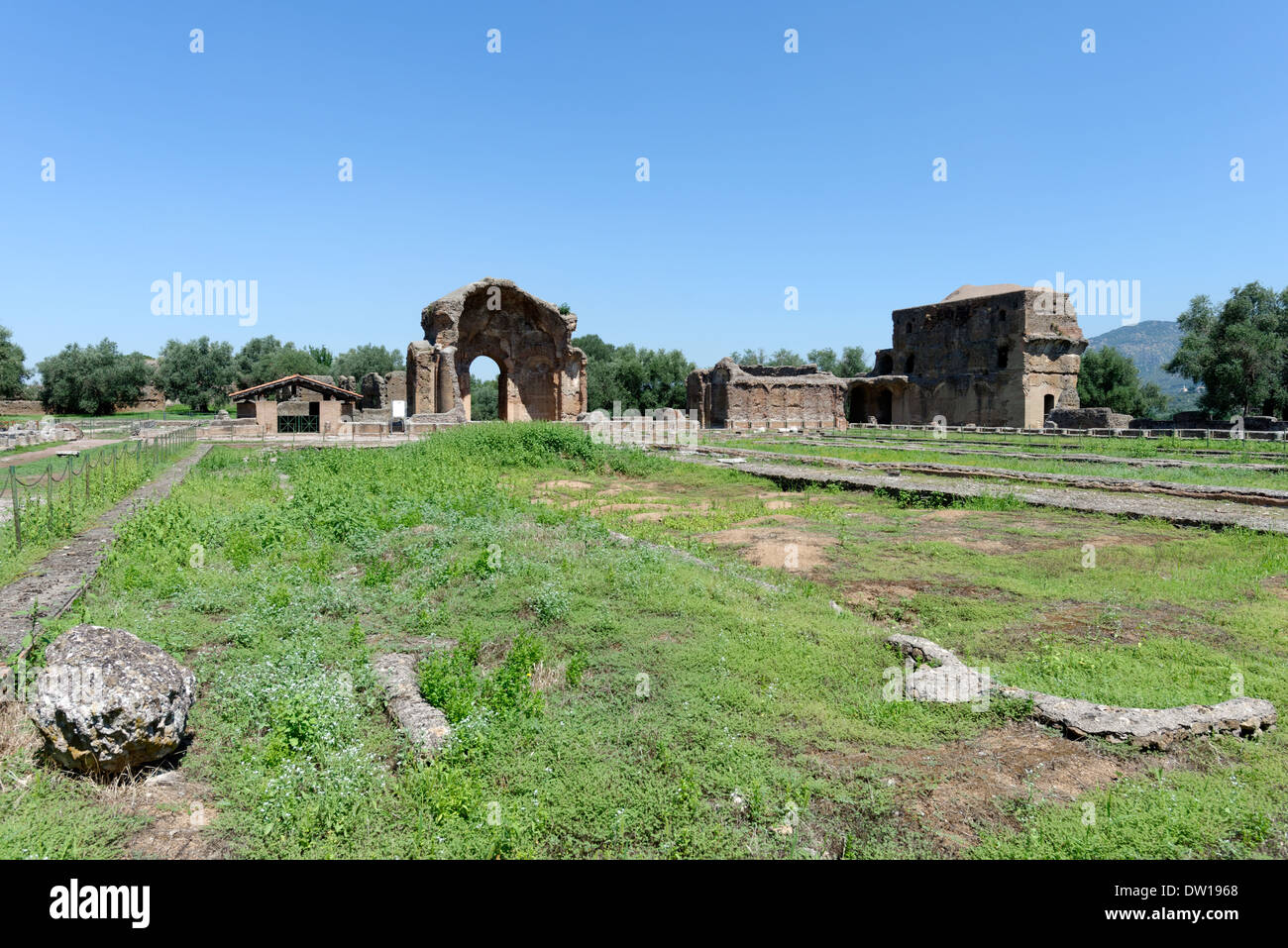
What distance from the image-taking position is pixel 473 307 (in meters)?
36.2

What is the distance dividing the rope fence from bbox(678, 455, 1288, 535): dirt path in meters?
13.5

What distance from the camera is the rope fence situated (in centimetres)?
903

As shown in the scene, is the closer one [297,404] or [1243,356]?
[297,404]

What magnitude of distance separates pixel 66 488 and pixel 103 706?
12.1m

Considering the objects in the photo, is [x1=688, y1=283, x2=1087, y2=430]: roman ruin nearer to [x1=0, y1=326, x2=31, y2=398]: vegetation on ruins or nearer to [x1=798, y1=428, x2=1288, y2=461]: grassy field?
[x1=798, y1=428, x2=1288, y2=461]: grassy field

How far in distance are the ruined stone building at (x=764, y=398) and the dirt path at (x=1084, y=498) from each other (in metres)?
30.8

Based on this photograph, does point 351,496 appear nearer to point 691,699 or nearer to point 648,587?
point 648,587

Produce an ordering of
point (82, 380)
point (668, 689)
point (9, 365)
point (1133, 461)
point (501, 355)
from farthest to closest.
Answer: point (82, 380), point (9, 365), point (501, 355), point (1133, 461), point (668, 689)

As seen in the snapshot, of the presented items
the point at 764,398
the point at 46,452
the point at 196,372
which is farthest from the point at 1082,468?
the point at 196,372

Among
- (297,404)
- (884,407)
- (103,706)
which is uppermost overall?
(884,407)

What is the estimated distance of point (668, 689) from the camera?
477 cm

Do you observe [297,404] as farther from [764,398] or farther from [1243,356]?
[1243,356]

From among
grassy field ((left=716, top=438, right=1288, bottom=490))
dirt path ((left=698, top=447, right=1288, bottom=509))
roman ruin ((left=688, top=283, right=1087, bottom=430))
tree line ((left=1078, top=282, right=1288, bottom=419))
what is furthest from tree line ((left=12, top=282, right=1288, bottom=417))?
dirt path ((left=698, top=447, right=1288, bottom=509))
